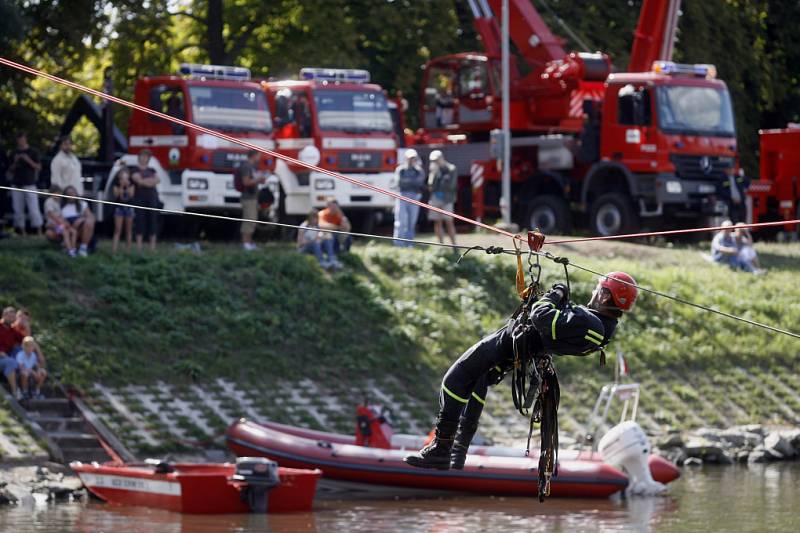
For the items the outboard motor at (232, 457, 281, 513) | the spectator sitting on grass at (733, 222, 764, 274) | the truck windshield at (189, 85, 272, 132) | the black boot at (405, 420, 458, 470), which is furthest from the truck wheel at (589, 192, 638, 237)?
the black boot at (405, 420, 458, 470)

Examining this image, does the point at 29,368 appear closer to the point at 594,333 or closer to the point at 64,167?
the point at 64,167

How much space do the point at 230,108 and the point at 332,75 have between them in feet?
6.97

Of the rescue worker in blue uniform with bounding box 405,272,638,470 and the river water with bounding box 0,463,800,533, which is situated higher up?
the rescue worker in blue uniform with bounding box 405,272,638,470

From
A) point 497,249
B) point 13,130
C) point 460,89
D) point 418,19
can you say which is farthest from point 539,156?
point 497,249

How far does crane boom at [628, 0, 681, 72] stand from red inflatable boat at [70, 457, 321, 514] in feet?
57.4

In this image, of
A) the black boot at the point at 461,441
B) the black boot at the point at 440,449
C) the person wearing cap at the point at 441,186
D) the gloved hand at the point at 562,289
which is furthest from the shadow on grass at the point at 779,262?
the gloved hand at the point at 562,289

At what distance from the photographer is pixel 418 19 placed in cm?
3847

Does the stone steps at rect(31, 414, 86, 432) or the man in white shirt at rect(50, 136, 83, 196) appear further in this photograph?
the man in white shirt at rect(50, 136, 83, 196)

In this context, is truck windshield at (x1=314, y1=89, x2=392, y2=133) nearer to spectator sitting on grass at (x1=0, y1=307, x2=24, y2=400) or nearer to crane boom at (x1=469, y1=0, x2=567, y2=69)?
crane boom at (x1=469, y1=0, x2=567, y2=69)

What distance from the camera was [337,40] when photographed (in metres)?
36.4

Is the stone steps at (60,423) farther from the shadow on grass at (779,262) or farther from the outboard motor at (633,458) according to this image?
the shadow on grass at (779,262)

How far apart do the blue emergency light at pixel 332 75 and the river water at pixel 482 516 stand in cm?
999

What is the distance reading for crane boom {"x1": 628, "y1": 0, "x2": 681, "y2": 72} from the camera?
117ft

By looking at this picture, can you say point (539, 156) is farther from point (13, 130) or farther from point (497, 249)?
point (497, 249)
